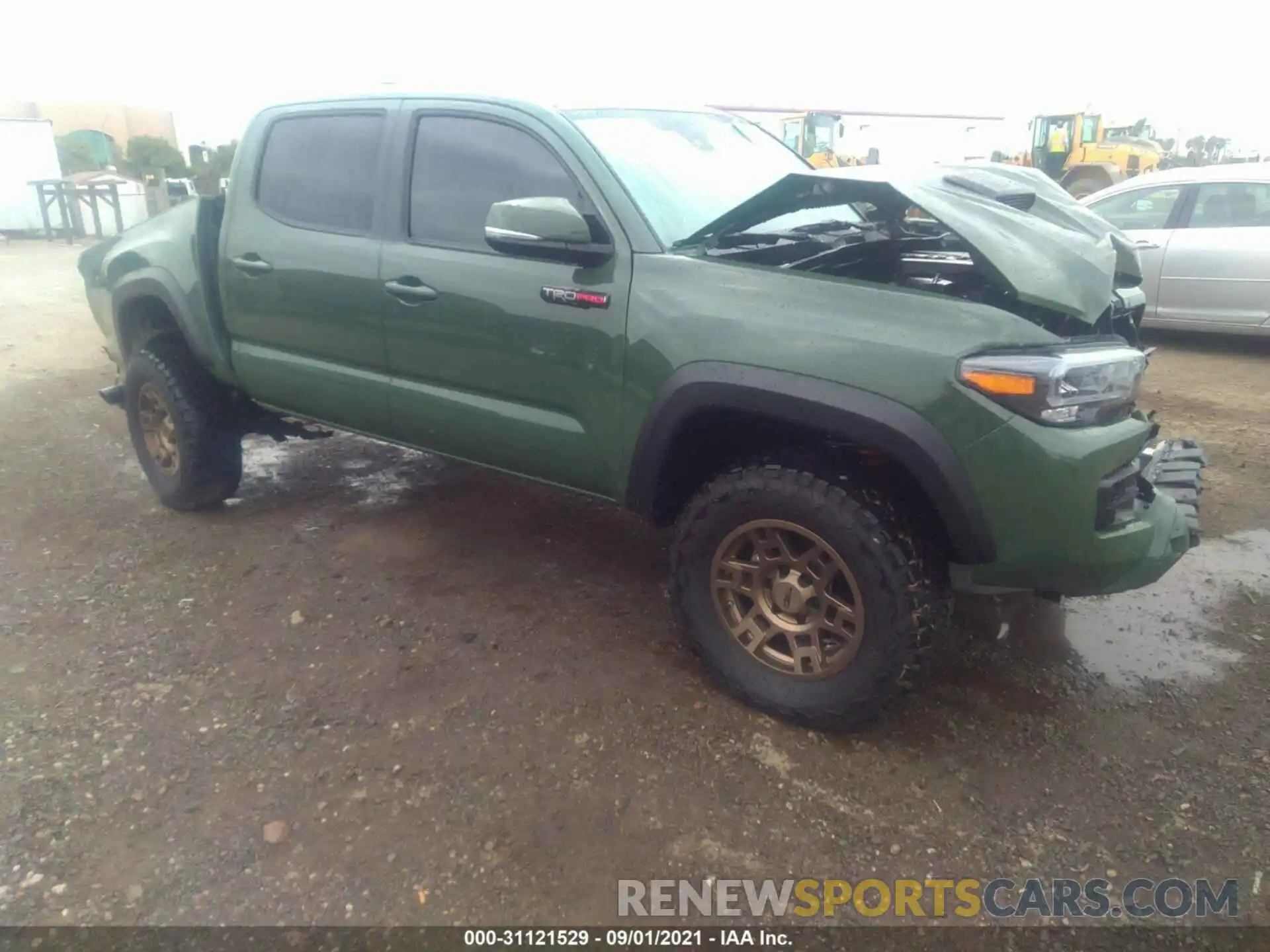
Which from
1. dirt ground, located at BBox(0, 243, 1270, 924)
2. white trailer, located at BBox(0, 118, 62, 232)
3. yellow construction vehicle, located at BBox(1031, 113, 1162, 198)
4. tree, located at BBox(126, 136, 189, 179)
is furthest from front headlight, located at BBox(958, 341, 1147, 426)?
tree, located at BBox(126, 136, 189, 179)

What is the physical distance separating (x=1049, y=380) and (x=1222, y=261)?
6.30m

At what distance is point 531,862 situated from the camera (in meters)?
2.26

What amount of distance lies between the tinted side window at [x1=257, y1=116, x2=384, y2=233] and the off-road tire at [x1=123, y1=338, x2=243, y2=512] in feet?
3.13

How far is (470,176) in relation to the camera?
3211 millimetres

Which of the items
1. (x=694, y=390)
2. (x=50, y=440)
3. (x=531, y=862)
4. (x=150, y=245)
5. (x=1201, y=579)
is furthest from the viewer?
(x=50, y=440)

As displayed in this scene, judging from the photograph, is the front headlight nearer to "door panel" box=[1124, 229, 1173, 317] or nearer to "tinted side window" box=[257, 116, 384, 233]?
"tinted side window" box=[257, 116, 384, 233]

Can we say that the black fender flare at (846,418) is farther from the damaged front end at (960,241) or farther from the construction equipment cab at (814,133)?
the construction equipment cab at (814,133)

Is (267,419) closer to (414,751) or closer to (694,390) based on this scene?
(414,751)

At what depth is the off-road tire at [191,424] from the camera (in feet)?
13.7

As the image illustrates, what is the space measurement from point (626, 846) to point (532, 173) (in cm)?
214

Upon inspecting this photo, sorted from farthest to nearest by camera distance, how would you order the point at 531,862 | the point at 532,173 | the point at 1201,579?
the point at 1201,579 → the point at 532,173 → the point at 531,862

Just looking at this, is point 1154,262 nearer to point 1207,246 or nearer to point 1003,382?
point 1207,246

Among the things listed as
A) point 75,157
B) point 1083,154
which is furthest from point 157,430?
point 75,157

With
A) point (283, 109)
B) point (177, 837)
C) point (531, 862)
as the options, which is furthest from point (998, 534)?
point (283, 109)
